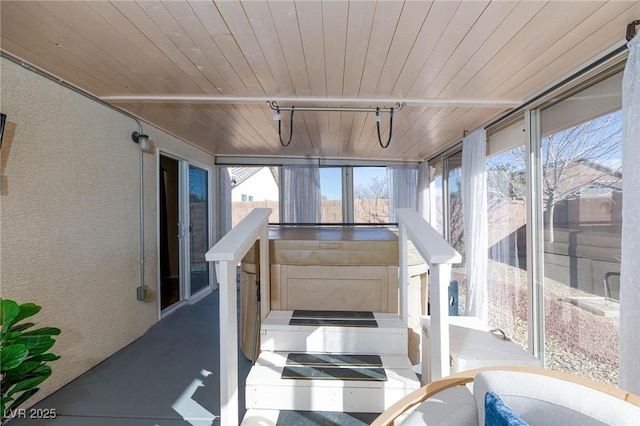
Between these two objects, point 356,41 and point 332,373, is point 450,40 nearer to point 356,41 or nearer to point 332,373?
point 356,41

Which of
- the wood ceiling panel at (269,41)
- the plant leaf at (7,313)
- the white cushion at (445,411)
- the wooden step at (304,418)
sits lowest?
the wooden step at (304,418)

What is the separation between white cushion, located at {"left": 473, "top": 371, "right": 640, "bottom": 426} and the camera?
0.74 m

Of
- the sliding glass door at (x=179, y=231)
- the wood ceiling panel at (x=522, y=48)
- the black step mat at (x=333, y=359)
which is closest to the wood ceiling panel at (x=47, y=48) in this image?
the sliding glass door at (x=179, y=231)

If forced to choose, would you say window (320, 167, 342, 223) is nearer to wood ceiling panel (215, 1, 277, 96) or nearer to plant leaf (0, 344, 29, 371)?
wood ceiling panel (215, 1, 277, 96)

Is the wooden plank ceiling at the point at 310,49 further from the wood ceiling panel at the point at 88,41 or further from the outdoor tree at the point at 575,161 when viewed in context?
the outdoor tree at the point at 575,161

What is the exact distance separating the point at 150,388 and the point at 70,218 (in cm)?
131

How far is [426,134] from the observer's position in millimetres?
3414

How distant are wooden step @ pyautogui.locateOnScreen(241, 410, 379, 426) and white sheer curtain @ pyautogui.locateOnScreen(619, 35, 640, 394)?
47.3 inches

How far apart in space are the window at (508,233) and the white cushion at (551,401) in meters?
1.86

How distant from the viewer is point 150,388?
201cm

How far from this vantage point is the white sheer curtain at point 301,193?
498 cm

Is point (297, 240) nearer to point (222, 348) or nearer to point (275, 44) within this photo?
point (222, 348)

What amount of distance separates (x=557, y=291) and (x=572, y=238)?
1.36ft

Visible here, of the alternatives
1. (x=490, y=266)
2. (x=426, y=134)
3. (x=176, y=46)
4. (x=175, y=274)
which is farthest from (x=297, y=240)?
(x=175, y=274)
